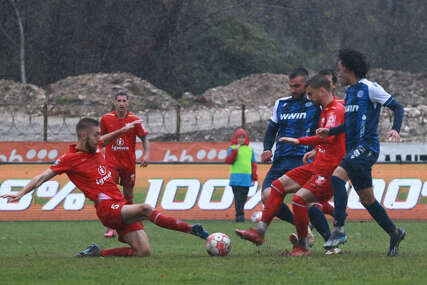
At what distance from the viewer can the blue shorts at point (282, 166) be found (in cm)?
897

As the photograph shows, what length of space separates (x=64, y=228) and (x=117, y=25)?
3843 centimetres

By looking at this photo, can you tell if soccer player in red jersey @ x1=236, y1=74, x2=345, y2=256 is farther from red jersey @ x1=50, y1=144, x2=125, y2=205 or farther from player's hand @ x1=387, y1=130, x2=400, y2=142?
red jersey @ x1=50, y1=144, x2=125, y2=205

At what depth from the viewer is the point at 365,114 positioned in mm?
7902

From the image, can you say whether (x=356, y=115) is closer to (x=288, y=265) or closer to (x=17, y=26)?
(x=288, y=265)

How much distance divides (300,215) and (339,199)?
1.61 ft

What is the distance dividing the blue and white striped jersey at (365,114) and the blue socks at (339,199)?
1.23 ft

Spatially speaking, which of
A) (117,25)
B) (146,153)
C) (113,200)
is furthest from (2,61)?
(113,200)

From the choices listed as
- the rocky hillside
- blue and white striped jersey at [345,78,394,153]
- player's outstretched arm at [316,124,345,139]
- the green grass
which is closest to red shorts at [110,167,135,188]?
the green grass

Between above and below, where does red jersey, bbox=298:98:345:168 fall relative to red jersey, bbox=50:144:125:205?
above

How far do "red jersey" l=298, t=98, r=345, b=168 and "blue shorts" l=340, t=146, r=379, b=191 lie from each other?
1.21 ft

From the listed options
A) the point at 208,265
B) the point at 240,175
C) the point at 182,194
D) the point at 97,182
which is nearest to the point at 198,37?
A: the point at 182,194

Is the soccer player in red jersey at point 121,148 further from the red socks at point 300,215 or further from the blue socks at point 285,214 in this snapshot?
the red socks at point 300,215

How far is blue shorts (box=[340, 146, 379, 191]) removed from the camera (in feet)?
25.6

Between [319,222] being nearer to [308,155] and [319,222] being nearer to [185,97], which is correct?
[308,155]
